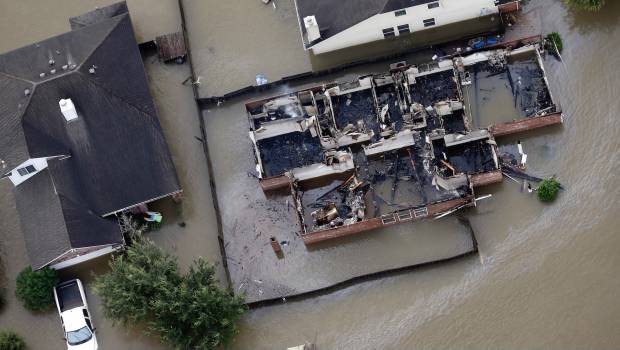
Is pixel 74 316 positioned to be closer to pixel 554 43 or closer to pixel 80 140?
pixel 80 140

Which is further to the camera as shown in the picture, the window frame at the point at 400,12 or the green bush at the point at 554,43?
the green bush at the point at 554,43

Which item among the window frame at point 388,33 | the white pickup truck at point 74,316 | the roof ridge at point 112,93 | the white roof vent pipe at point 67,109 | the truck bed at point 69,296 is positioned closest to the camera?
the white pickup truck at point 74,316

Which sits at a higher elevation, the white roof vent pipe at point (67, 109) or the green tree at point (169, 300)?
the white roof vent pipe at point (67, 109)

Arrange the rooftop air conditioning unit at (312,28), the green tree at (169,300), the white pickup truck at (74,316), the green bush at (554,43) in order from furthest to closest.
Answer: the green bush at (554,43) < the rooftop air conditioning unit at (312,28) < the white pickup truck at (74,316) < the green tree at (169,300)

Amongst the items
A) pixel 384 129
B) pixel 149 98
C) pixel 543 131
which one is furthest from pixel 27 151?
pixel 543 131

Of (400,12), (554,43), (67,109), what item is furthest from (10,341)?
(554,43)

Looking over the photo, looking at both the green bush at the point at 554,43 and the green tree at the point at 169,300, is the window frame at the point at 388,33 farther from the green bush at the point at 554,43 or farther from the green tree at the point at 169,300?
the green tree at the point at 169,300

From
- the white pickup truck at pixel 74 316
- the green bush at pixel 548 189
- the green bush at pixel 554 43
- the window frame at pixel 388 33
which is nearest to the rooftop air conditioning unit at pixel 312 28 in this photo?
the window frame at pixel 388 33
